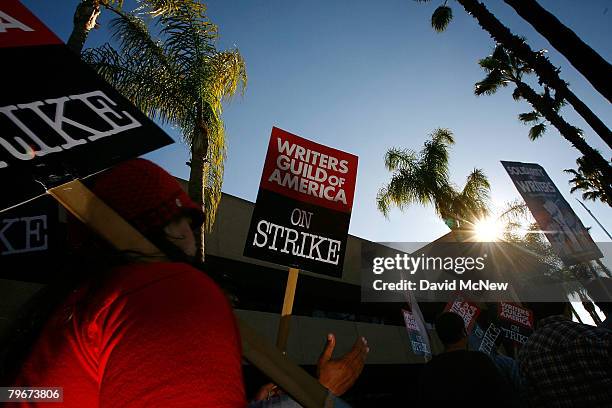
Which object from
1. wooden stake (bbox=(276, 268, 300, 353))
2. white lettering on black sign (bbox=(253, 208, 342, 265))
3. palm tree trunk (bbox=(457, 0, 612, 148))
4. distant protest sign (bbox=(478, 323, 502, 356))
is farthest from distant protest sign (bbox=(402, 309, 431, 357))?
palm tree trunk (bbox=(457, 0, 612, 148))

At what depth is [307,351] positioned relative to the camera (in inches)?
426

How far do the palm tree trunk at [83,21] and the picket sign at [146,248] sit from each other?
5.72 metres

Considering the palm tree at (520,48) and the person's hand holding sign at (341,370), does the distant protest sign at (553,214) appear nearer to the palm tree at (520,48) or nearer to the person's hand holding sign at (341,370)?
the palm tree at (520,48)

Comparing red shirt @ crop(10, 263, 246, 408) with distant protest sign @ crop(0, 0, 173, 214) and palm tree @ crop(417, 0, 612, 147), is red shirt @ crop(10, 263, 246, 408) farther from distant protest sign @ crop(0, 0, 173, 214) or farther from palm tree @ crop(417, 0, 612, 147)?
palm tree @ crop(417, 0, 612, 147)

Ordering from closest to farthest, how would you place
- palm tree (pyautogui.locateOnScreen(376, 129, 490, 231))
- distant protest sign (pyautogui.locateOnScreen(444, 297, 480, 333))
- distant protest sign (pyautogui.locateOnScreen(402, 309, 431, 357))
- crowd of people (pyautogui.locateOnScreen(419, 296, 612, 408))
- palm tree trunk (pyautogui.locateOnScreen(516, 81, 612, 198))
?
crowd of people (pyautogui.locateOnScreen(419, 296, 612, 408)) < distant protest sign (pyautogui.locateOnScreen(402, 309, 431, 357)) < distant protest sign (pyautogui.locateOnScreen(444, 297, 480, 333)) < palm tree trunk (pyautogui.locateOnScreen(516, 81, 612, 198)) < palm tree (pyautogui.locateOnScreen(376, 129, 490, 231))

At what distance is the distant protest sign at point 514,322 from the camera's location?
8750 millimetres

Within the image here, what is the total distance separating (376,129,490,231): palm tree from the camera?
16531mm

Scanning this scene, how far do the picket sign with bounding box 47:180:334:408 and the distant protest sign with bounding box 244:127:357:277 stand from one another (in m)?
2.62

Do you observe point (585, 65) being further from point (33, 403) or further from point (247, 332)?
point (33, 403)

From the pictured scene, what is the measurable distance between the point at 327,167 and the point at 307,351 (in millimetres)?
8265

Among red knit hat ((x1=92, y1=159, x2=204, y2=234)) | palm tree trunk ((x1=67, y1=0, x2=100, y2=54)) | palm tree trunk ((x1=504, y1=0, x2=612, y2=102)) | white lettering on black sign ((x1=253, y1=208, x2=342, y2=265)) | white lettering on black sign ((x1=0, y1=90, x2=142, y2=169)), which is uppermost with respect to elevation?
palm tree trunk ((x1=504, y1=0, x2=612, y2=102))

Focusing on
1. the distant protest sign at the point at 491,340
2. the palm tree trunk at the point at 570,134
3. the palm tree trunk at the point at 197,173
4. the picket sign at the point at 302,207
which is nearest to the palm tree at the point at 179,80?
the palm tree trunk at the point at 197,173

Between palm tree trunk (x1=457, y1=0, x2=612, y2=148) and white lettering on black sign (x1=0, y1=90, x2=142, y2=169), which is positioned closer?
white lettering on black sign (x1=0, y1=90, x2=142, y2=169)

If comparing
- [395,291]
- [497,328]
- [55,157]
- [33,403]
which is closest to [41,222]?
[55,157]
